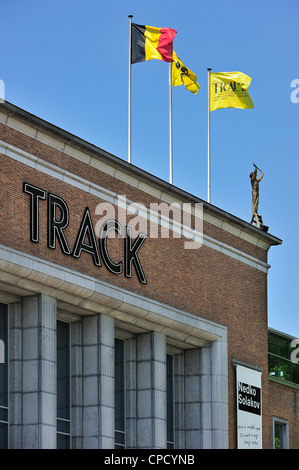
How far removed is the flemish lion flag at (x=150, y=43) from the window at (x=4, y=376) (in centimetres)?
1209

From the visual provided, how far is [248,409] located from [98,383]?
8752mm

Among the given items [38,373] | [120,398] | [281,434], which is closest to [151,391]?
[120,398]

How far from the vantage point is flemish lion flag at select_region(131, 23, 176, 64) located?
1810 inches

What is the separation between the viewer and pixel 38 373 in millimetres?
37781

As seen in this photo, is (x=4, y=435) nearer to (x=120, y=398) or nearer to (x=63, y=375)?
(x=63, y=375)

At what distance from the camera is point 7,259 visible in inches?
1428

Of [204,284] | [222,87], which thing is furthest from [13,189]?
[222,87]

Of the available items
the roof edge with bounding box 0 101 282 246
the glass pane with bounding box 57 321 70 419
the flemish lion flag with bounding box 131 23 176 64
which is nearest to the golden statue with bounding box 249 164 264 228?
the roof edge with bounding box 0 101 282 246

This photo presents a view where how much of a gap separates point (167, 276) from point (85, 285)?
203 inches

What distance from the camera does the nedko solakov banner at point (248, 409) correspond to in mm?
46438

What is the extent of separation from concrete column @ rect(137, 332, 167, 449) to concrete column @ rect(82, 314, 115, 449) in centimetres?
252

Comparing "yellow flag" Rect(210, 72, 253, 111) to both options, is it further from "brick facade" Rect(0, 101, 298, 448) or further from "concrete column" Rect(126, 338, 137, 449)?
"concrete column" Rect(126, 338, 137, 449)

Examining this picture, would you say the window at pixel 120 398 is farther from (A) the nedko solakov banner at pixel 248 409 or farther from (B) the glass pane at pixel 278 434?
(B) the glass pane at pixel 278 434

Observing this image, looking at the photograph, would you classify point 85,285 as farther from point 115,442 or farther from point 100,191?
point 115,442
